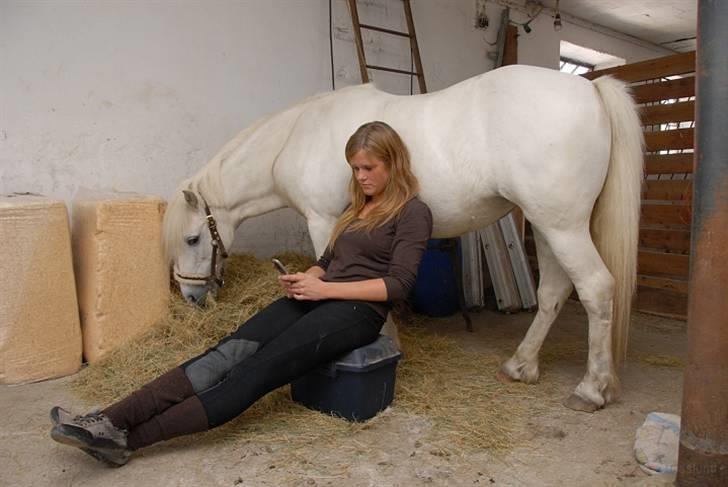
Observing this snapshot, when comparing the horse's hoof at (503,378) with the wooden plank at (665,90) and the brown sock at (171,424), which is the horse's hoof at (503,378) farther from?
the wooden plank at (665,90)

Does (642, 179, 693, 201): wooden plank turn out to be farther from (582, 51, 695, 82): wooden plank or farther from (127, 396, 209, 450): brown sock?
(127, 396, 209, 450): brown sock

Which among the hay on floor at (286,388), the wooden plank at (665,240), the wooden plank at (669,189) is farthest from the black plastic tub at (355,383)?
the wooden plank at (669,189)

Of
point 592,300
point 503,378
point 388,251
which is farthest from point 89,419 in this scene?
point 592,300

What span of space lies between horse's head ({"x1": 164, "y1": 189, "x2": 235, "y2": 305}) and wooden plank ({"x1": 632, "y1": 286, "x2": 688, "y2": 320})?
10.1 ft

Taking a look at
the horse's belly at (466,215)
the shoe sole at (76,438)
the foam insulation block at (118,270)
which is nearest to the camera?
the shoe sole at (76,438)

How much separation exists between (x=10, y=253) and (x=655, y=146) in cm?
416

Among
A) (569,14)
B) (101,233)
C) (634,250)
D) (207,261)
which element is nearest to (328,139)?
(207,261)

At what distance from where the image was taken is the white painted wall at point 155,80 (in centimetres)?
283

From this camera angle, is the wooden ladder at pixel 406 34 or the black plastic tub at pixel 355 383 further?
the wooden ladder at pixel 406 34

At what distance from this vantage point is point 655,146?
3.93 metres

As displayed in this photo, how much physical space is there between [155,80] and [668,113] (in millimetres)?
3526

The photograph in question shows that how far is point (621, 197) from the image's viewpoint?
2.14 metres

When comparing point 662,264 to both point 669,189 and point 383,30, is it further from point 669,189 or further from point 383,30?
point 383,30

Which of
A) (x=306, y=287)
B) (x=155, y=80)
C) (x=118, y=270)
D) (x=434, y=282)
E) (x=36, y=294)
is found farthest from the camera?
(x=434, y=282)
